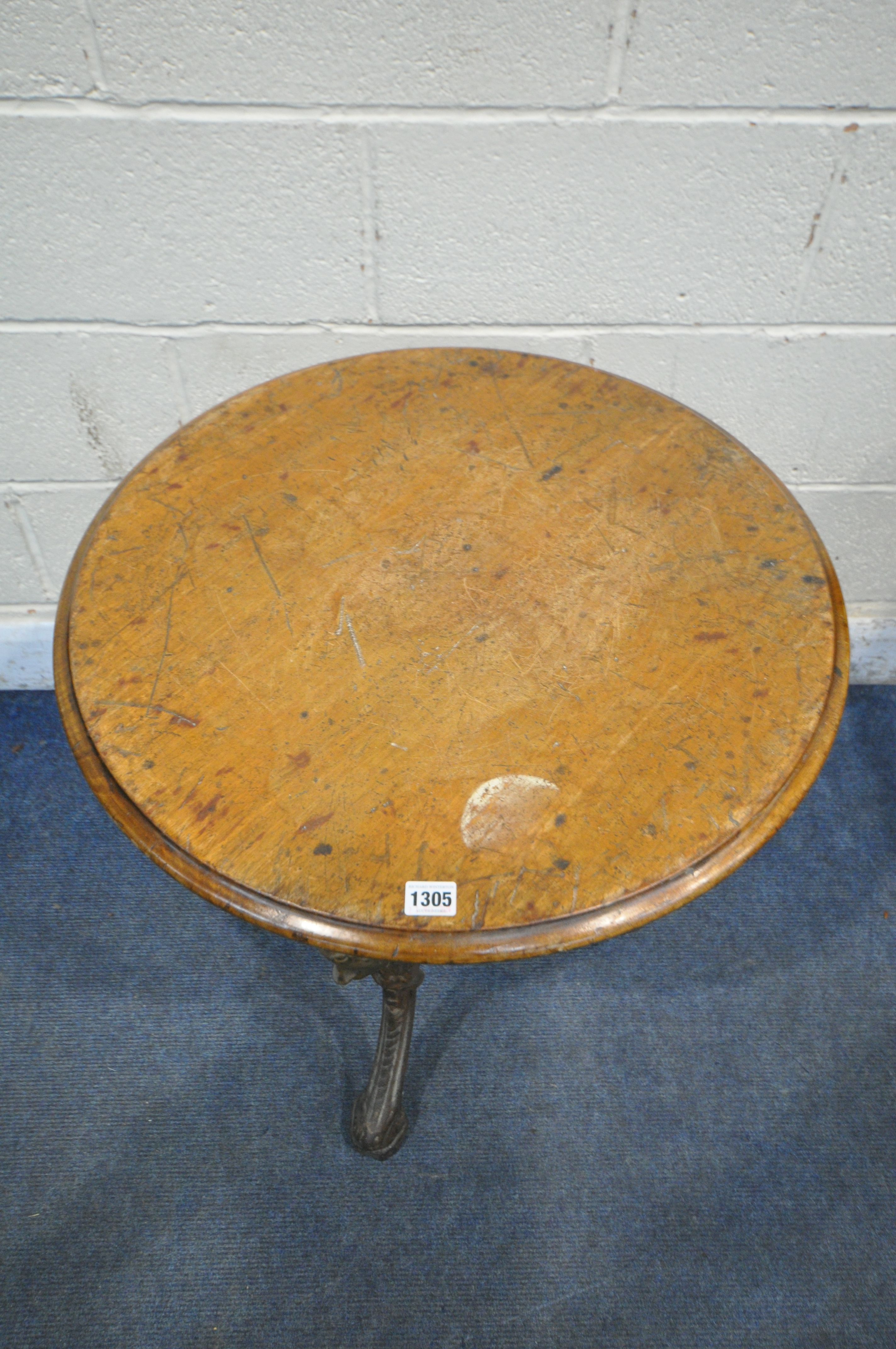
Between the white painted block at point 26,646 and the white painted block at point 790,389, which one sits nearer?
the white painted block at point 790,389

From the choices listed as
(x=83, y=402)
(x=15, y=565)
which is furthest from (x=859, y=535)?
(x=15, y=565)

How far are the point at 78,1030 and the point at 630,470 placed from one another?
114 centimetres

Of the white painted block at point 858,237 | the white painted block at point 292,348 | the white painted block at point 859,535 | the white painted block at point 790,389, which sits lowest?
the white painted block at point 859,535

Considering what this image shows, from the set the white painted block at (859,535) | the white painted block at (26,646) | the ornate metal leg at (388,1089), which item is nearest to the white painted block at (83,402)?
the white painted block at (26,646)

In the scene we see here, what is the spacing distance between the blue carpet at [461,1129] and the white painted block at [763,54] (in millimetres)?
1149

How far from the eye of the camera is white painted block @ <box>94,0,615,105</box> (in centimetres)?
101

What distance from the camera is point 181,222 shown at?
1173 mm

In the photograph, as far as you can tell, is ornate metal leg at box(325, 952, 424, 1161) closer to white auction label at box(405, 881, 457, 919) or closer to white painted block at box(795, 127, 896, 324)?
white auction label at box(405, 881, 457, 919)

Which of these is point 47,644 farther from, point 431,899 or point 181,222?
point 431,899

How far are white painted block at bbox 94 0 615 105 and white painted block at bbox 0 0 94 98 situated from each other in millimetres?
29

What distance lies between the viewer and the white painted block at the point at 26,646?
166 cm

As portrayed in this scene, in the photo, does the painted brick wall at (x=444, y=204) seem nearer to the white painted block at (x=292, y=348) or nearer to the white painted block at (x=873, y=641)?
the white painted block at (x=292, y=348)

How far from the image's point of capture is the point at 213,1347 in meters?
1.05

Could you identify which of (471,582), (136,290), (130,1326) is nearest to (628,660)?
(471,582)
